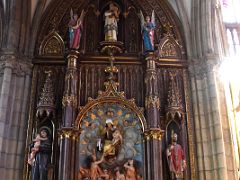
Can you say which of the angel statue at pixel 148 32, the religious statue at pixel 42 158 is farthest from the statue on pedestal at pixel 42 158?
the angel statue at pixel 148 32

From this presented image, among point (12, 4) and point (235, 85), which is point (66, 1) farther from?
point (235, 85)

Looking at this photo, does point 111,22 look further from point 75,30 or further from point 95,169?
point 95,169

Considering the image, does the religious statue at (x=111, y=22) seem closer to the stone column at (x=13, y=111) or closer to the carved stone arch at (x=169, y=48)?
the carved stone arch at (x=169, y=48)

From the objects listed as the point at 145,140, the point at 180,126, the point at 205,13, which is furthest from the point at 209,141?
the point at 205,13

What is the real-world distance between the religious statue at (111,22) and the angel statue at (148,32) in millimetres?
970

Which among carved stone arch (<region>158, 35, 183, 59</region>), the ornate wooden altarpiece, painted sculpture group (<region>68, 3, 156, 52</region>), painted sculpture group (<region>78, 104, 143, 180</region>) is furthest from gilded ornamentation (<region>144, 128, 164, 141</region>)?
carved stone arch (<region>158, 35, 183, 59</region>)

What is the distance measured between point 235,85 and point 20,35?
7703 millimetres

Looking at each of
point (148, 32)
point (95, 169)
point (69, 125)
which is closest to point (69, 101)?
point (69, 125)

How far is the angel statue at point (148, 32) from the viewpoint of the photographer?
44.9 feet

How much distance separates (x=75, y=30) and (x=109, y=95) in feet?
8.61

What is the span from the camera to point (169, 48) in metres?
14.3

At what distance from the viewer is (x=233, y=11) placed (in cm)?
1691

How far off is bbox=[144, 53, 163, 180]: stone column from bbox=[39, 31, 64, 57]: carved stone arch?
124 inches

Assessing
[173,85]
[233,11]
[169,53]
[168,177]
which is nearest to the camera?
[168,177]
